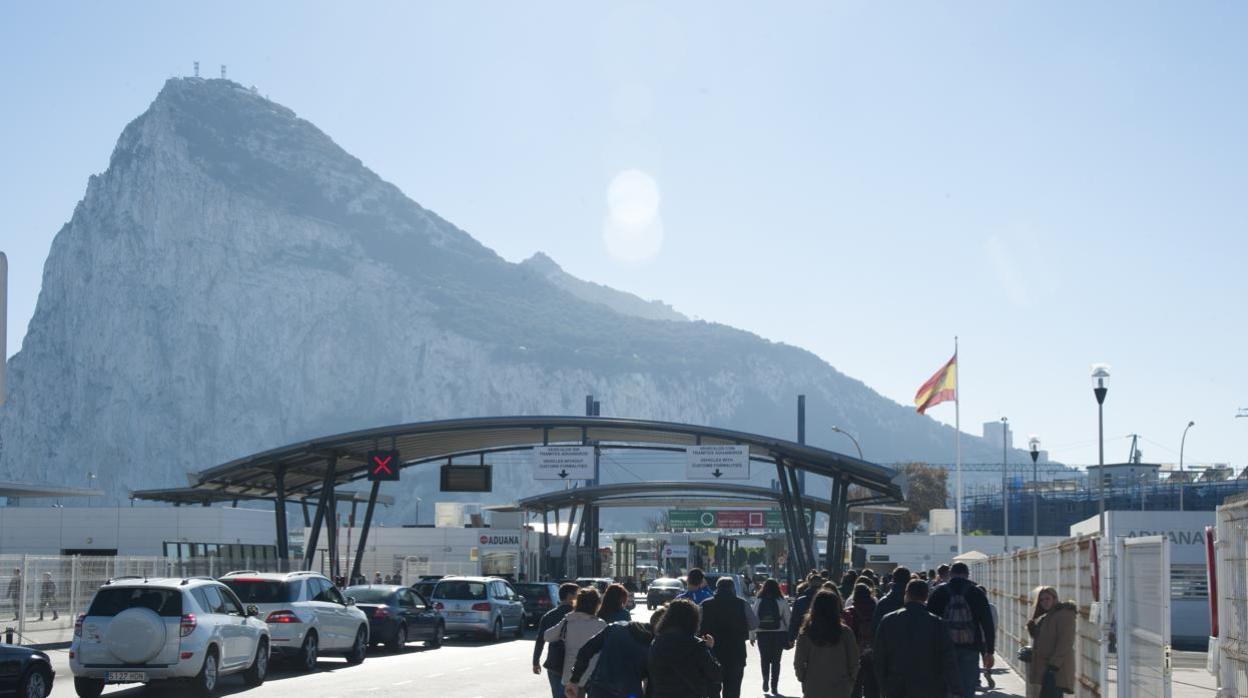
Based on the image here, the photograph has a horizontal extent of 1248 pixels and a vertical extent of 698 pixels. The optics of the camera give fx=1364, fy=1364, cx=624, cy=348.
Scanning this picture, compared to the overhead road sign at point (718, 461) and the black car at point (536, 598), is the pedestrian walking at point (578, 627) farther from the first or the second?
the overhead road sign at point (718, 461)

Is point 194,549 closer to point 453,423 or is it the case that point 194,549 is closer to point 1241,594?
point 453,423

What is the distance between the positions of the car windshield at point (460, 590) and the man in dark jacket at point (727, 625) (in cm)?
2151

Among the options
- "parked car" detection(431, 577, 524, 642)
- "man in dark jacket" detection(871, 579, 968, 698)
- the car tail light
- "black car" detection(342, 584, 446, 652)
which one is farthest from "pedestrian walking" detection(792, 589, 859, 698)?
"parked car" detection(431, 577, 524, 642)

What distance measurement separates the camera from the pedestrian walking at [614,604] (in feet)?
37.0

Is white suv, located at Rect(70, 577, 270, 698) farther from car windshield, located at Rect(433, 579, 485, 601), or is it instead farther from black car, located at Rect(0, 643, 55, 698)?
car windshield, located at Rect(433, 579, 485, 601)

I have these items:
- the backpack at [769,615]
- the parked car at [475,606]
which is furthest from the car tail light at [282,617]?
the parked car at [475,606]

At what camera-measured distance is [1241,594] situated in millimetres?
7008

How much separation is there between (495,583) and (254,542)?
27128 mm

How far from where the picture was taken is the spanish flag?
44.9 metres

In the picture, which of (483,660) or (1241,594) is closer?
(1241,594)

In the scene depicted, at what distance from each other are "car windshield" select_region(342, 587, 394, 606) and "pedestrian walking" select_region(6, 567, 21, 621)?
7.11 metres

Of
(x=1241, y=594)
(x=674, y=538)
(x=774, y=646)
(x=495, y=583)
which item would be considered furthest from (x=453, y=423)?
(x=674, y=538)

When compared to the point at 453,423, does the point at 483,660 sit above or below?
below

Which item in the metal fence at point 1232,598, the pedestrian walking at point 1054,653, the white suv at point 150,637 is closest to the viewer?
the metal fence at point 1232,598
